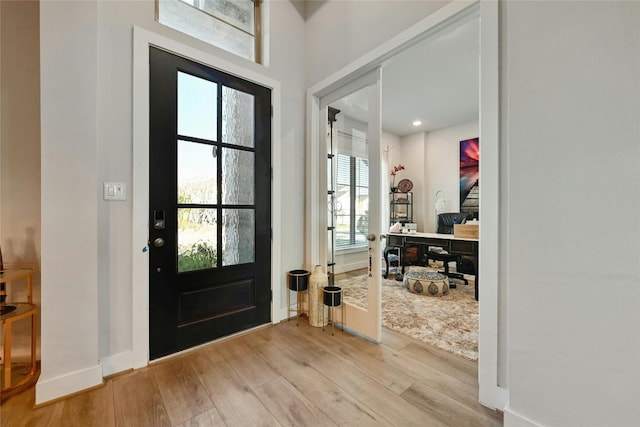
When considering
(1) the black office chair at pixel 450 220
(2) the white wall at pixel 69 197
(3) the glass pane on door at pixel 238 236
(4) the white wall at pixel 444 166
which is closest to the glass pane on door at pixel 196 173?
(3) the glass pane on door at pixel 238 236

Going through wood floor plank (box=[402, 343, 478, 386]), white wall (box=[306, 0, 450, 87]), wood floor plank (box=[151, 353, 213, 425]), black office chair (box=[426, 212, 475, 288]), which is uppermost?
white wall (box=[306, 0, 450, 87])

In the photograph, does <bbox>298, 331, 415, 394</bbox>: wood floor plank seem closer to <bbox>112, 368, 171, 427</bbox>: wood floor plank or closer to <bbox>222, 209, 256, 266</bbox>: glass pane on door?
<bbox>222, 209, 256, 266</bbox>: glass pane on door

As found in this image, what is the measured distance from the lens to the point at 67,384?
1513 mm

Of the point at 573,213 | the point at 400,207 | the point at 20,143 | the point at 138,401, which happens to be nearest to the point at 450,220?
the point at 400,207

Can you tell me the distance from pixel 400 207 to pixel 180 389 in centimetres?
510

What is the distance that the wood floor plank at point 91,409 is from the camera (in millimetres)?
1320

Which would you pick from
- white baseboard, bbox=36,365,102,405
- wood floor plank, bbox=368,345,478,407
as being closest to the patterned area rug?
wood floor plank, bbox=368,345,478,407

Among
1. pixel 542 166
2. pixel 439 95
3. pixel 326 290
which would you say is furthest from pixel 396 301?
pixel 439 95

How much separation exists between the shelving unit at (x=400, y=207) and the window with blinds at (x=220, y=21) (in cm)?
406

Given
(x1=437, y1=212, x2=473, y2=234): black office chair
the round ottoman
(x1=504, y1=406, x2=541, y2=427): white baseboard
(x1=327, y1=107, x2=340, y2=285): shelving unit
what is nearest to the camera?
(x1=504, y1=406, x2=541, y2=427): white baseboard

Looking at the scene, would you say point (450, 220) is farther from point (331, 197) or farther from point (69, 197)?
point (69, 197)

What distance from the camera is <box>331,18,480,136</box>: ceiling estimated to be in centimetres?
246

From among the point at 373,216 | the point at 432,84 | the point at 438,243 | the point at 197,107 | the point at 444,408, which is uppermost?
the point at 432,84

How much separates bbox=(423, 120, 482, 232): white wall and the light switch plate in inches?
210
